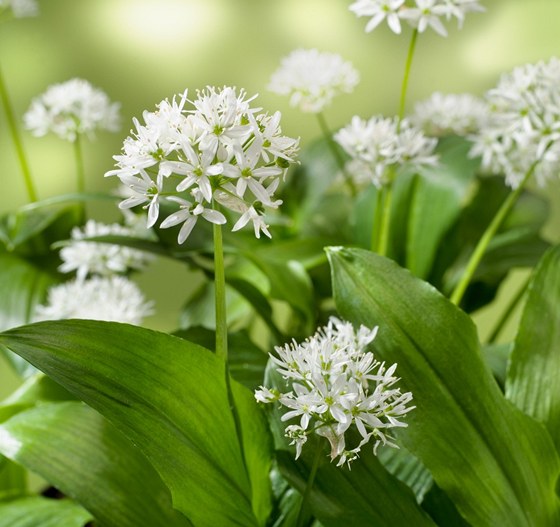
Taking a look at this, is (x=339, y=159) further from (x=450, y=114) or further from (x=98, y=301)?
(x=98, y=301)

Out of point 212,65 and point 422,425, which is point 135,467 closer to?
point 422,425

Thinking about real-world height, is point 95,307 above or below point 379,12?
below

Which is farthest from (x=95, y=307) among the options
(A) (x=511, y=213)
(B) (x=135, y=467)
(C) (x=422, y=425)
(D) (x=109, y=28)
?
(D) (x=109, y=28)

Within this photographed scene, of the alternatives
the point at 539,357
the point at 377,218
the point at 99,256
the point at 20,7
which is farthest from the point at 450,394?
the point at 20,7

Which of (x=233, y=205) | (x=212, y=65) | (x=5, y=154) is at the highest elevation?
(x=233, y=205)

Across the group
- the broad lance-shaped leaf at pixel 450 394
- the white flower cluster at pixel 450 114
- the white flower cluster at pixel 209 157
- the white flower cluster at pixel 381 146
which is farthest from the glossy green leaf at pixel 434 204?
the white flower cluster at pixel 209 157

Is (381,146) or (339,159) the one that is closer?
(381,146)

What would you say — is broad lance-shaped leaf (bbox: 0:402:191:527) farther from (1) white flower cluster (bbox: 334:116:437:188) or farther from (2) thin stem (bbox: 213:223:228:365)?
(1) white flower cluster (bbox: 334:116:437:188)

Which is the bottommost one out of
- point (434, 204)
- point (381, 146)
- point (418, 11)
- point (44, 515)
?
point (44, 515)
